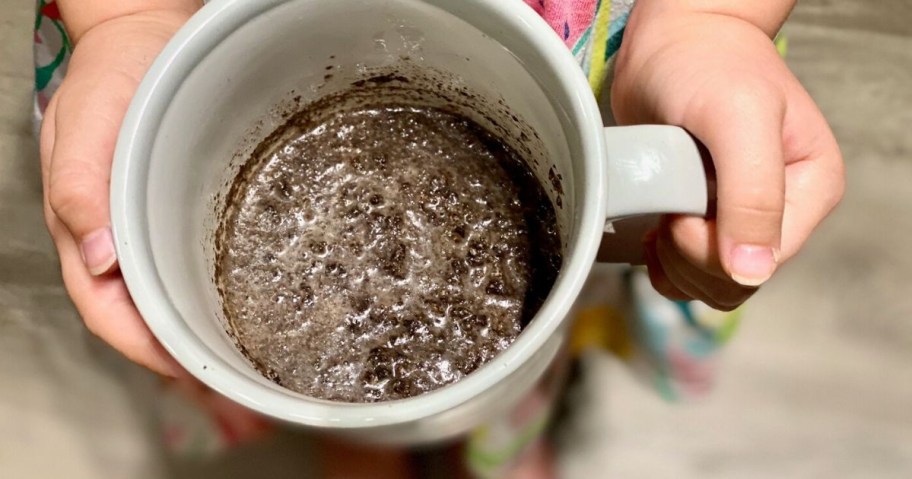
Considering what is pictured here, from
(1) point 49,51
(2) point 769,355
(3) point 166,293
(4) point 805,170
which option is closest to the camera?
(3) point 166,293

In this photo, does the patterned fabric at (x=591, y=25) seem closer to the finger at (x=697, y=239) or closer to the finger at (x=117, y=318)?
the finger at (x=697, y=239)

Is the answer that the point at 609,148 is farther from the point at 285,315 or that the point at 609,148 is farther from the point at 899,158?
the point at 899,158

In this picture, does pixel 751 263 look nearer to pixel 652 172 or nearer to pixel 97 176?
pixel 652 172

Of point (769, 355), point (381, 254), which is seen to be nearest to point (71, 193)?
point (381, 254)

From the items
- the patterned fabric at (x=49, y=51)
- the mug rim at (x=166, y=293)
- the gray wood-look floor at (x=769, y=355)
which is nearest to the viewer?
the mug rim at (x=166, y=293)

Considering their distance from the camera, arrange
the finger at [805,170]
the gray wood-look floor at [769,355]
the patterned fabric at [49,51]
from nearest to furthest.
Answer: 1. the finger at [805,170]
2. the patterned fabric at [49,51]
3. the gray wood-look floor at [769,355]

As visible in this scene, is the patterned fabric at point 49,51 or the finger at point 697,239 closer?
the finger at point 697,239

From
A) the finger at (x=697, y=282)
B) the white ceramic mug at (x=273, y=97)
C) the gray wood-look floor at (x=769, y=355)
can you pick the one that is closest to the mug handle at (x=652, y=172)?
the white ceramic mug at (x=273, y=97)

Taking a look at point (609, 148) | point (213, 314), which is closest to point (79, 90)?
point (213, 314)
